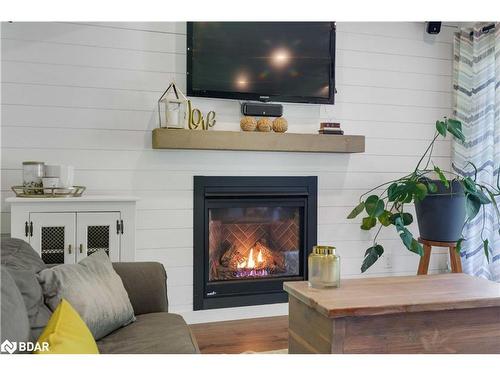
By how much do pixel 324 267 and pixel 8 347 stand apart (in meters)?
1.20

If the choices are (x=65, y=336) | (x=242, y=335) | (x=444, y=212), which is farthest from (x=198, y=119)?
(x=65, y=336)

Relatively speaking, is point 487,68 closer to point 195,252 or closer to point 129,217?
point 195,252

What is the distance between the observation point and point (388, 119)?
3.90 metres

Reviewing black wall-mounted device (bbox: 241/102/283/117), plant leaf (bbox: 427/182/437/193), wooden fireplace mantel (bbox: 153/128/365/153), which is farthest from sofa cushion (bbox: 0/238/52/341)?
plant leaf (bbox: 427/182/437/193)

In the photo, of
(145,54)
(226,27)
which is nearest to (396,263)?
(226,27)

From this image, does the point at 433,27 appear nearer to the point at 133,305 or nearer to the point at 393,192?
the point at 393,192

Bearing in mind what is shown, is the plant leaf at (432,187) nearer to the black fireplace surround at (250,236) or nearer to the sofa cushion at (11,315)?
the black fireplace surround at (250,236)

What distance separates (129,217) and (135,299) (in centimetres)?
85

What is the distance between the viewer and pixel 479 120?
12.7 feet

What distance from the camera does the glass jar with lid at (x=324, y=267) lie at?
1.92 metres

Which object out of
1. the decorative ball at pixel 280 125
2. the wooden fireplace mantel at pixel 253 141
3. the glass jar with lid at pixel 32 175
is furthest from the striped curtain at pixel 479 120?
the glass jar with lid at pixel 32 175

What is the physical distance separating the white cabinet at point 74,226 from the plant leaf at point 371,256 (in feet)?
5.53

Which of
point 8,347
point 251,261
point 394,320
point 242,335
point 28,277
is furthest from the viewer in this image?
point 251,261

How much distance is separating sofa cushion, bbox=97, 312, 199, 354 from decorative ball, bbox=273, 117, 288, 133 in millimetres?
1797
